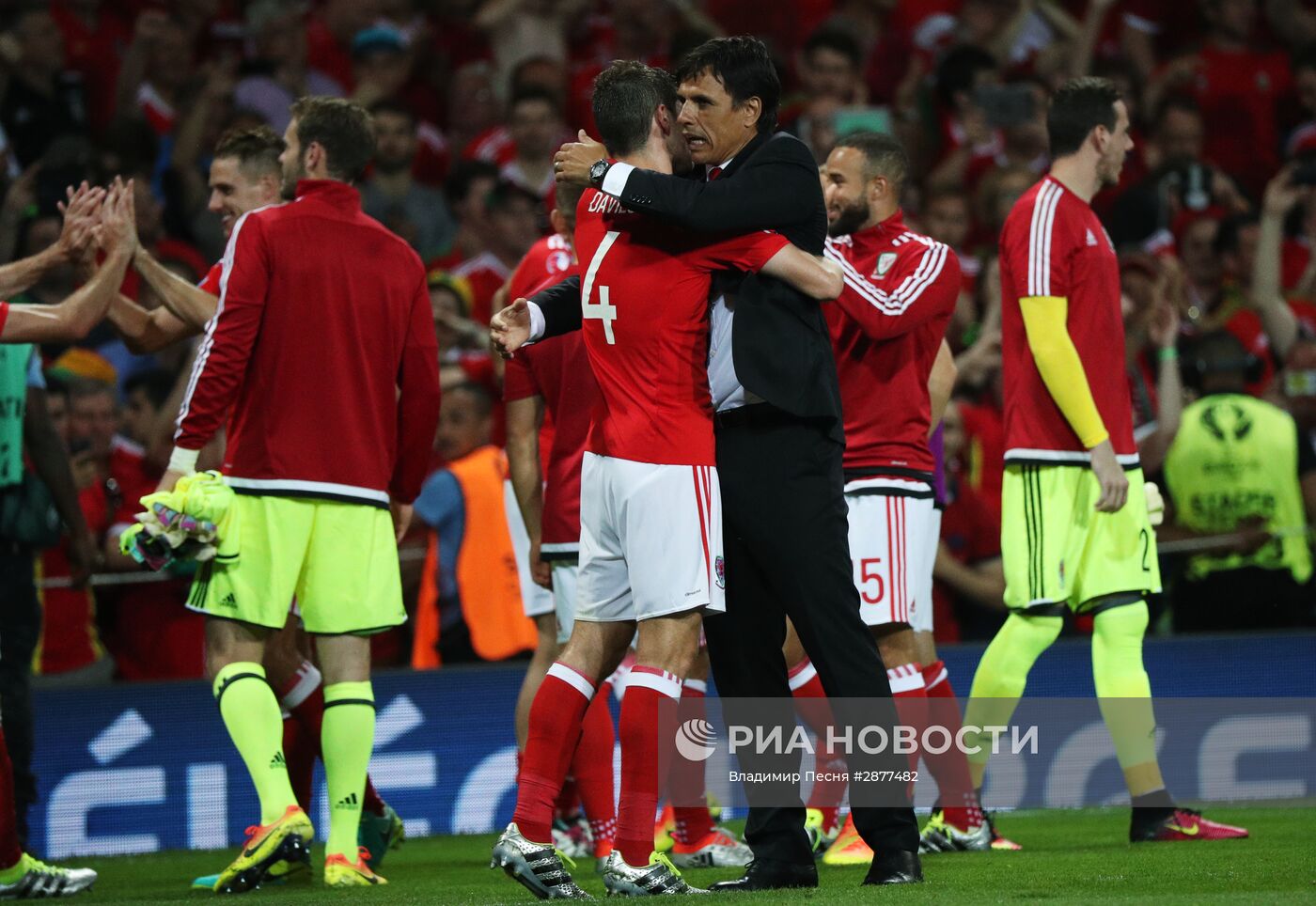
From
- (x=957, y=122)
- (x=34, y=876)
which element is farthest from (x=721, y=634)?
(x=957, y=122)

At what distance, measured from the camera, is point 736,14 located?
14.9m

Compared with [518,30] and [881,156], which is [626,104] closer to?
[881,156]

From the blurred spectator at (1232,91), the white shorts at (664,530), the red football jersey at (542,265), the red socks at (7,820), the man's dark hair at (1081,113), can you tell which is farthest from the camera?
the blurred spectator at (1232,91)

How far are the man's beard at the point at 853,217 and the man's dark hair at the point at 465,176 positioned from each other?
227 inches

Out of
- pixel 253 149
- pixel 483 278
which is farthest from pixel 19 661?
pixel 483 278

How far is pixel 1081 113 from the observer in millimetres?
7160

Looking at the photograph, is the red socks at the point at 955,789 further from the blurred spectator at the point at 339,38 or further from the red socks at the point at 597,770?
the blurred spectator at the point at 339,38

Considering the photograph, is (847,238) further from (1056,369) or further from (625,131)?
(625,131)

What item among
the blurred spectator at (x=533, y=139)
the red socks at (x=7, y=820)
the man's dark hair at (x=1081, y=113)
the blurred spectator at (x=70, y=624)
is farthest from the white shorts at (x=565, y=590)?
the blurred spectator at (x=533, y=139)

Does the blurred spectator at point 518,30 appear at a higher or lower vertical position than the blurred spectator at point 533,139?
higher

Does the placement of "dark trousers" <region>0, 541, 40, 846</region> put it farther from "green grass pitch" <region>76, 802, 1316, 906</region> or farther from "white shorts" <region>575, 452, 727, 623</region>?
"white shorts" <region>575, 452, 727, 623</region>

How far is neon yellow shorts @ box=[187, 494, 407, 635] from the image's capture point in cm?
617

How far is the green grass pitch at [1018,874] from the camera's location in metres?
5.04

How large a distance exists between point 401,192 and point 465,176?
521 mm
